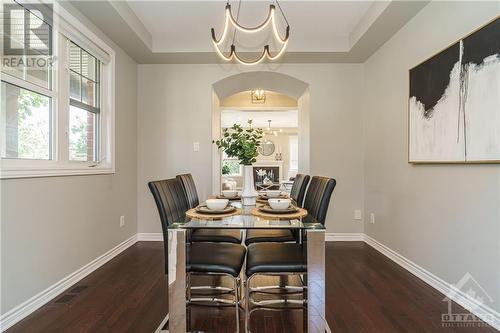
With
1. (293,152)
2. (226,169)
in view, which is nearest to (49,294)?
(226,169)

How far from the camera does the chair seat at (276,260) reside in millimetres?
1701

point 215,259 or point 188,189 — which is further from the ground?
point 188,189

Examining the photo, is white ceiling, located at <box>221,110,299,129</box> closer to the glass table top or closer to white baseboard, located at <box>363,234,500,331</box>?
Answer: white baseboard, located at <box>363,234,500,331</box>

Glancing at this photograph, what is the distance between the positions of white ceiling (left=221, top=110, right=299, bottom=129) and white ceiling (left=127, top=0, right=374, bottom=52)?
434cm

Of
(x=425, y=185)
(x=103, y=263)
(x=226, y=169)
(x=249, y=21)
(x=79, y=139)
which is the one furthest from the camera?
(x=226, y=169)

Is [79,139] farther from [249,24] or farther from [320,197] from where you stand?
[320,197]

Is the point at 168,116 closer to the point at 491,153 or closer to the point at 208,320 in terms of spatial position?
the point at 208,320

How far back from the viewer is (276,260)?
1.75 m

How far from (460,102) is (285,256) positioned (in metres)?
1.70

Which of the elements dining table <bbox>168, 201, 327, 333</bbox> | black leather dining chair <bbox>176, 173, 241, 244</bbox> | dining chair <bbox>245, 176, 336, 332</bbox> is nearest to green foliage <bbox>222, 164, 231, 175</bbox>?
black leather dining chair <bbox>176, 173, 241, 244</bbox>

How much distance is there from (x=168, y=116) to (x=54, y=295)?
97.2 inches

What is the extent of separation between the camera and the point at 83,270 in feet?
8.77

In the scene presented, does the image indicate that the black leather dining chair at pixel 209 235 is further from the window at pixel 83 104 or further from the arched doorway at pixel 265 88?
the arched doorway at pixel 265 88

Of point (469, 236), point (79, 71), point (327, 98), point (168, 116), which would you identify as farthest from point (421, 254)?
point (79, 71)
